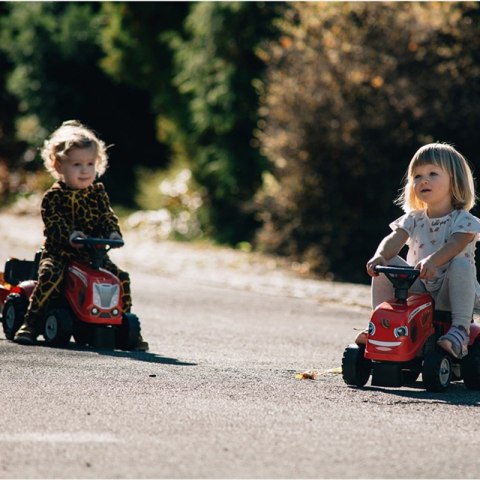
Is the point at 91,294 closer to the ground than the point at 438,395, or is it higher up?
higher up

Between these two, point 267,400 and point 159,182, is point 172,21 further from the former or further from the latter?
point 267,400

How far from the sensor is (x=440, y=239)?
7.50 metres

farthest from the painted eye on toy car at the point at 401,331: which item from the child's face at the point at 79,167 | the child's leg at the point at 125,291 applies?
the child's face at the point at 79,167

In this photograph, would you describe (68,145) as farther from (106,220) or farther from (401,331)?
(401,331)

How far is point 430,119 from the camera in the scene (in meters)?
15.2

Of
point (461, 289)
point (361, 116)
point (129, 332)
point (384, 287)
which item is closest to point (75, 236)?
point (129, 332)

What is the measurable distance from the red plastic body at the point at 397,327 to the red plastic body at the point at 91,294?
220 centimetres

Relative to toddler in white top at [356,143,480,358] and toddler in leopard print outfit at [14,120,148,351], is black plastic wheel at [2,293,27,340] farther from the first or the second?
toddler in white top at [356,143,480,358]

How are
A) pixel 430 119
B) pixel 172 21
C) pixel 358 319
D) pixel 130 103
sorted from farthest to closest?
1. pixel 130 103
2. pixel 172 21
3. pixel 430 119
4. pixel 358 319

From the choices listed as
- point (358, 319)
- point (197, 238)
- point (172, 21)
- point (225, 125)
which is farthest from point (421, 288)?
point (172, 21)

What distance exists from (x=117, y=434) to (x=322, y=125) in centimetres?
1031

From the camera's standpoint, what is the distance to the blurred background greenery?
50.6 feet

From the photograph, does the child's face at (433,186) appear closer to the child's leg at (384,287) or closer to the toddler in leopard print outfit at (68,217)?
the child's leg at (384,287)

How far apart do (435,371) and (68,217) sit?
3.13 metres
